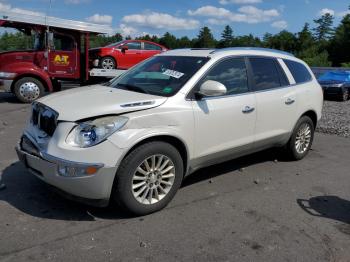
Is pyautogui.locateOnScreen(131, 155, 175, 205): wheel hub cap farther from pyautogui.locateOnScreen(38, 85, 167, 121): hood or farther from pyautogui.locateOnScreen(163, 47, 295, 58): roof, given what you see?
pyautogui.locateOnScreen(163, 47, 295, 58): roof

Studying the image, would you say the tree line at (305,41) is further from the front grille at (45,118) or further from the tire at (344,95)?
the front grille at (45,118)

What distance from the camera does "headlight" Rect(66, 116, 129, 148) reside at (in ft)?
12.3

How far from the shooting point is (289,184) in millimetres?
5352

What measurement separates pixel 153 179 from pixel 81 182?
2.55ft

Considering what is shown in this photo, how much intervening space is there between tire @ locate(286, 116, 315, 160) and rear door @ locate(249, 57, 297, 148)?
0.74 feet

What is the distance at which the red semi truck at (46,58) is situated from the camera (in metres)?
11.7

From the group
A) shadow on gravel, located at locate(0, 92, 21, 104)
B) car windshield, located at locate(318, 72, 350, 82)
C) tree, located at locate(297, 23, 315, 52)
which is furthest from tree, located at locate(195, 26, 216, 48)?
shadow on gravel, located at locate(0, 92, 21, 104)

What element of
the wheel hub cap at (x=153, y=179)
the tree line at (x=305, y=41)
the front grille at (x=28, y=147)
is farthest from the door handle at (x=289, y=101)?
the tree line at (x=305, y=41)

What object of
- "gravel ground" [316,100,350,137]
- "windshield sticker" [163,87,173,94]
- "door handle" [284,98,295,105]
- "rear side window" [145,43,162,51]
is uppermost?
"rear side window" [145,43,162,51]

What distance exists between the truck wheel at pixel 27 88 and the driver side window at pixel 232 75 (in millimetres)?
8380

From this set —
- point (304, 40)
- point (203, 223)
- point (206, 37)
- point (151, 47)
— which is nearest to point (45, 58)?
point (151, 47)

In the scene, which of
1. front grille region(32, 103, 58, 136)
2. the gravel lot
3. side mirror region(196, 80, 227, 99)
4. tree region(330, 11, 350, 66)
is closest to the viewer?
the gravel lot

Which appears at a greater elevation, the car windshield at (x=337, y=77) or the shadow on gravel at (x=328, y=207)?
the car windshield at (x=337, y=77)

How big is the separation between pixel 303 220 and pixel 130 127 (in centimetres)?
208
